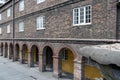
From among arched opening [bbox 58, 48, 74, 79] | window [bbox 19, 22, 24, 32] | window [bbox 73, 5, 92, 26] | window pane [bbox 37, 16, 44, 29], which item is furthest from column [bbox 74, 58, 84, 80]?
window [bbox 19, 22, 24, 32]

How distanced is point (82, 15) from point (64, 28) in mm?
2288

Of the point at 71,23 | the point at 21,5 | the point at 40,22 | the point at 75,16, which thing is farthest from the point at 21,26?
the point at 75,16

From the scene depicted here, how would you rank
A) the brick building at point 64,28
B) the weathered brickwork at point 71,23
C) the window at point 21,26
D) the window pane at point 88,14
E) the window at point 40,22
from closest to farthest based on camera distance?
the weathered brickwork at point 71,23, the brick building at point 64,28, the window pane at point 88,14, the window at point 40,22, the window at point 21,26

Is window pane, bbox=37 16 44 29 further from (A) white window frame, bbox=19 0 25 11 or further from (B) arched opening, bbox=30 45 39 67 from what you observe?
(A) white window frame, bbox=19 0 25 11

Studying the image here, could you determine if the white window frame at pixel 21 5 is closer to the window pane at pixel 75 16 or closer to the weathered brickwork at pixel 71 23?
the weathered brickwork at pixel 71 23

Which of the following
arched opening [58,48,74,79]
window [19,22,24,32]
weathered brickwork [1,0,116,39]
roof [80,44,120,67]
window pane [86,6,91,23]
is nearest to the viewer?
roof [80,44,120,67]

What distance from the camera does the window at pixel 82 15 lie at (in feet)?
44.7

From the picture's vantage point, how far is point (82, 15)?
1417cm

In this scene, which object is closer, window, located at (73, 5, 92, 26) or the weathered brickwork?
the weathered brickwork

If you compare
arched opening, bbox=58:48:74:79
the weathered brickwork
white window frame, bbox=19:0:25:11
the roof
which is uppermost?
white window frame, bbox=19:0:25:11

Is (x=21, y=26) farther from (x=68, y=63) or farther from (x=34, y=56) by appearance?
(x=68, y=63)

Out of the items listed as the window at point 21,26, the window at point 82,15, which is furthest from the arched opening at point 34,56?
the window at point 82,15

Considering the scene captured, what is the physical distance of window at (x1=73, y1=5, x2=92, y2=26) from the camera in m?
13.6

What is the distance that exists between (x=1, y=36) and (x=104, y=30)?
2656cm
